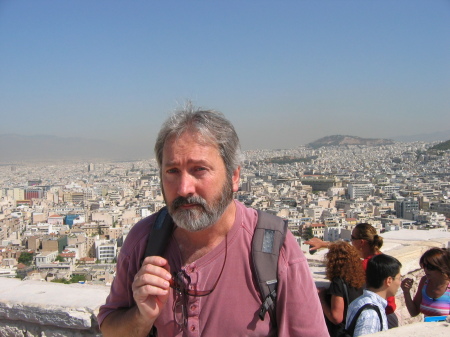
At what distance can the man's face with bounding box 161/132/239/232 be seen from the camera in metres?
1.01

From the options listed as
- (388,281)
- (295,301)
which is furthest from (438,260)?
(295,301)

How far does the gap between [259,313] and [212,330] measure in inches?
4.4

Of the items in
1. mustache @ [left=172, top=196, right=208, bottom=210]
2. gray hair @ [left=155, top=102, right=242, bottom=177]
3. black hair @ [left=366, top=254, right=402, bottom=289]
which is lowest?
black hair @ [left=366, top=254, right=402, bottom=289]

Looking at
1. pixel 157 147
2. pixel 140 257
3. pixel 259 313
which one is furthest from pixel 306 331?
pixel 157 147

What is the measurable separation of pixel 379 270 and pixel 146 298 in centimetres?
111

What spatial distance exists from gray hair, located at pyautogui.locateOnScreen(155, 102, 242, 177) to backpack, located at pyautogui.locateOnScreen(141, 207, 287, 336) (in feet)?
0.50

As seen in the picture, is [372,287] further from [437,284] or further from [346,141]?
[346,141]

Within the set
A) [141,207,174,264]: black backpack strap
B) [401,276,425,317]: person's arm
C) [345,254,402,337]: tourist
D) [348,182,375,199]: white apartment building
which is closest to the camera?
[141,207,174,264]: black backpack strap

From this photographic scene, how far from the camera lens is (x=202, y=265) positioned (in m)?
1.02

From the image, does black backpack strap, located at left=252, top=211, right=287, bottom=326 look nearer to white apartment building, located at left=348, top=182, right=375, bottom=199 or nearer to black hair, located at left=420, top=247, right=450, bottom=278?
black hair, located at left=420, top=247, right=450, bottom=278

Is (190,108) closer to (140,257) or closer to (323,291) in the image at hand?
(140,257)

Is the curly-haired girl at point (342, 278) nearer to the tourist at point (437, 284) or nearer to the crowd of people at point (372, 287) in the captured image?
the crowd of people at point (372, 287)

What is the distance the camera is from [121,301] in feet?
3.51

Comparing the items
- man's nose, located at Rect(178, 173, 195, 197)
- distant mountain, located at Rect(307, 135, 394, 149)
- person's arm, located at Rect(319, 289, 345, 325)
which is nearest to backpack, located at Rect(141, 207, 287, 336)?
man's nose, located at Rect(178, 173, 195, 197)
